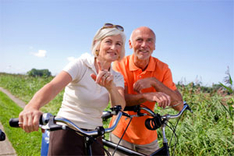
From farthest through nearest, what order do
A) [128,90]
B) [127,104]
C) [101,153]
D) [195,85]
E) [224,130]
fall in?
[195,85] < [224,130] < [128,90] < [127,104] < [101,153]

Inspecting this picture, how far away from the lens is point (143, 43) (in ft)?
8.45

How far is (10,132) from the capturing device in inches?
228

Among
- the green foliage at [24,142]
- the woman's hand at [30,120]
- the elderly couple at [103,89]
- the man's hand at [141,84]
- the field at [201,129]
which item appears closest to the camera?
the woman's hand at [30,120]

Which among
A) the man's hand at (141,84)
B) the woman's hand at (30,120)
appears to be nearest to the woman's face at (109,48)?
the man's hand at (141,84)

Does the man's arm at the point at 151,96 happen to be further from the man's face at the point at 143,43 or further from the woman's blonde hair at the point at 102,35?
the woman's blonde hair at the point at 102,35

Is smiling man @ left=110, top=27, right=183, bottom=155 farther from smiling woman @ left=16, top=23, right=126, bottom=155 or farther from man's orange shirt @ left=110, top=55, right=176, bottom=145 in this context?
smiling woman @ left=16, top=23, right=126, bottom=155

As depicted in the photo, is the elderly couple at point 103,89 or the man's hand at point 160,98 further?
the man's hand at point 160,98

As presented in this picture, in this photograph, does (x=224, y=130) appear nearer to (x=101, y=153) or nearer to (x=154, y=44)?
(x=154, y=44)

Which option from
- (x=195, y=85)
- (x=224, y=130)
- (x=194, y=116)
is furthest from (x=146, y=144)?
(x=195, y=85)

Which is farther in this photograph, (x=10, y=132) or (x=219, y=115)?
(x=10, y=132)

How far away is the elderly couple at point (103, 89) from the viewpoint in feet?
5.64

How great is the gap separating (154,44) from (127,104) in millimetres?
834

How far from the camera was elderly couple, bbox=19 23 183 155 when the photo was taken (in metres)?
1.72

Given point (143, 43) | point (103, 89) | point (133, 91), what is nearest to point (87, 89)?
point (103, 89)
